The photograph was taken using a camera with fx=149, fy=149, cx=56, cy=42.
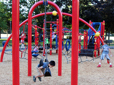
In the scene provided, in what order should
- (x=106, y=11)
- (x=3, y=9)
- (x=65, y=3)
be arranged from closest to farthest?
(x=106, y=11) → (x=65, y=3) → (x=3, y=9)

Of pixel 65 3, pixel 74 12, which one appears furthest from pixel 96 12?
pixel 74 12

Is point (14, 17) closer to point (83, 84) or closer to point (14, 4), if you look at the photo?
point (14, 4)

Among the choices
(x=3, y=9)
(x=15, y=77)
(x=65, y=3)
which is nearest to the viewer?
(x=15, y=77)

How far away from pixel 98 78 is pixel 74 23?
3.26m

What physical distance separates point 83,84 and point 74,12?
2698 millimetres

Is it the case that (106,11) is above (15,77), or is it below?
above

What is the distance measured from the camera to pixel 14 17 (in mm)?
3184

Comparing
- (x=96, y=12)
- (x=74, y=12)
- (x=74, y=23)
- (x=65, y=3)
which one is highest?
(x=65, y=3)

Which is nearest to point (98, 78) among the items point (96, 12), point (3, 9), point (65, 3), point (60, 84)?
point (60, 84)

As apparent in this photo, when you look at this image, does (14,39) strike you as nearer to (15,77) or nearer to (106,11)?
(15,77)

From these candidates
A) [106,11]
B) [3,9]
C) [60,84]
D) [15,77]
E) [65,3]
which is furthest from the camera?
[3,9]

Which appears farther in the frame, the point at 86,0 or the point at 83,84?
the point at 86,0

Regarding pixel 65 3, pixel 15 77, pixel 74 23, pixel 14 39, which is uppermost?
pixel 65 3

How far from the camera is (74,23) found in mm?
3293
